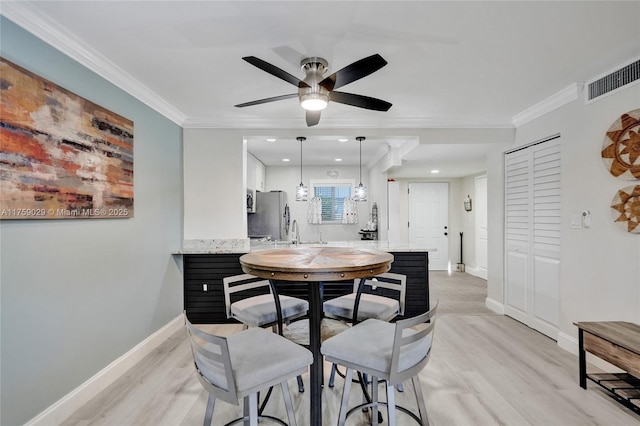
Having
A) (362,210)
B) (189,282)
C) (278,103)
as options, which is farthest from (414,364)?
(362,210)

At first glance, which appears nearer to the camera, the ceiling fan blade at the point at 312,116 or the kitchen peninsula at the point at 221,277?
the ceiling fan blade at the point at 312,116

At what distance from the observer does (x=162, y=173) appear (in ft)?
10.5

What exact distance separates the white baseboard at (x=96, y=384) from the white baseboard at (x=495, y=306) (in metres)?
3.99

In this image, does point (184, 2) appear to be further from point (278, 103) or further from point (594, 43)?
point (594, 43)

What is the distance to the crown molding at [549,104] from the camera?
2.78 meters

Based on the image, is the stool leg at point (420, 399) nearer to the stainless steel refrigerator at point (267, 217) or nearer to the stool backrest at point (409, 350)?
the stool backrest at point (409, 350)

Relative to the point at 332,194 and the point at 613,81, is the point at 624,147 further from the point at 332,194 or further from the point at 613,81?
the point at 332,194

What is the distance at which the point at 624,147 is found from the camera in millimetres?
2359

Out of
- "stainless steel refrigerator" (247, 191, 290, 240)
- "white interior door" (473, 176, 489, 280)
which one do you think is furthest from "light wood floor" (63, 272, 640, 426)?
"white interior door" (473, 176, 489, 280)

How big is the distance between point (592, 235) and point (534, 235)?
77 cm

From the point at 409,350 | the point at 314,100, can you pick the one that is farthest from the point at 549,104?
the point at 409,350

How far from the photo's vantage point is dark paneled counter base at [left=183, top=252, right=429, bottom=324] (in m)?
3.54

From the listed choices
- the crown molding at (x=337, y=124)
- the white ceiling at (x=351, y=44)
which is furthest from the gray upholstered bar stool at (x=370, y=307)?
the crown molding at (x=337, y=124)

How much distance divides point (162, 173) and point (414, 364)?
2.94 metres
